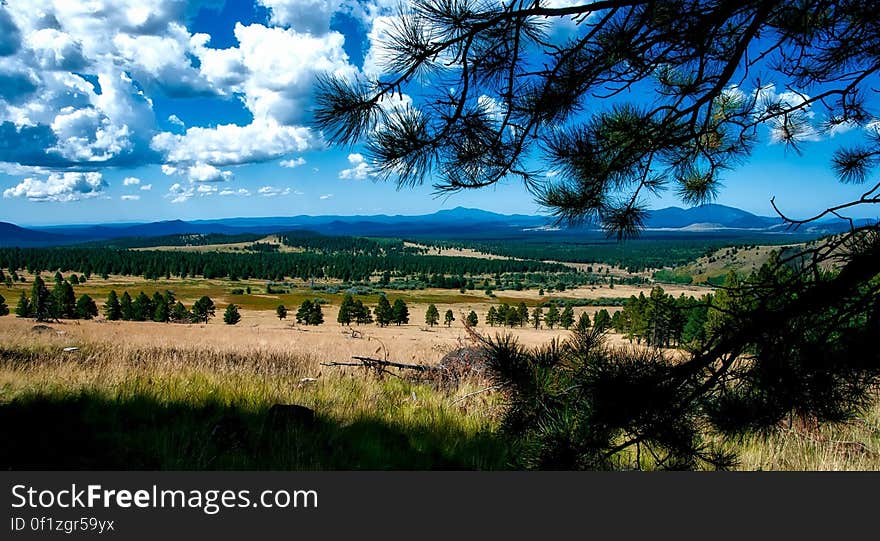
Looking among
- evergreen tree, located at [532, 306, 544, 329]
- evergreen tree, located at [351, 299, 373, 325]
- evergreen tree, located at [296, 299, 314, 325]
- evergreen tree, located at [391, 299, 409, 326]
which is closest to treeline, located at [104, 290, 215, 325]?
evergreen tree, located at [296, 299, 314, 325]

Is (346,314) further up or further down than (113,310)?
further down

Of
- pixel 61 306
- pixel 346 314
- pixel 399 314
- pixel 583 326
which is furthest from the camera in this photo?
pixel 399 314

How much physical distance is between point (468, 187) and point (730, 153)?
251cm

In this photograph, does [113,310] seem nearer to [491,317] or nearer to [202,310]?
[202,310]

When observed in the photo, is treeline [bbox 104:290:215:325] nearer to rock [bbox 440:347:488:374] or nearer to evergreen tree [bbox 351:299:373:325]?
evergreen tree [bbox 351:299:373:325]

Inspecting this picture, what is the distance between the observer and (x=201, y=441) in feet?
A: 13.8

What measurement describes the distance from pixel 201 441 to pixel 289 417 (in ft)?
2.84

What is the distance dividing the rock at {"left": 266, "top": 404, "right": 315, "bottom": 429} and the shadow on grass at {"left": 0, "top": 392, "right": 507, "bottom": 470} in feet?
0.07

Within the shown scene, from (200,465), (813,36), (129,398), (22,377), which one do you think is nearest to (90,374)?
(22,377)

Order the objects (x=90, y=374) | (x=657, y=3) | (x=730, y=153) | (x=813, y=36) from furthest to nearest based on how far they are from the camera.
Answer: (x=90, y=374) → (x=730, y=153) → (x=813, y=36) → (x=657, y=3)

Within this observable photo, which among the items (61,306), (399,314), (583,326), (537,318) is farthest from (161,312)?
(583,326)

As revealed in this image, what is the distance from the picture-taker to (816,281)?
274 centimetres

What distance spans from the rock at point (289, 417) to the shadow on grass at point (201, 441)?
0.02 m

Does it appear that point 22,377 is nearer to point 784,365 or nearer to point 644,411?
Answer: point 644,411
